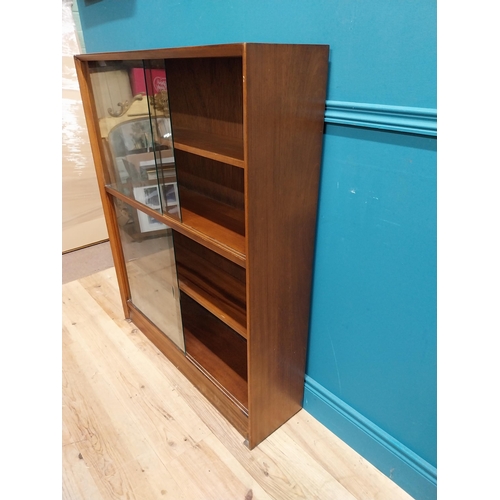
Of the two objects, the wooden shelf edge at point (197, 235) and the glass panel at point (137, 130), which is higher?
the glass panel at point (137, 130)

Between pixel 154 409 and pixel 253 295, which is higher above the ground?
pixel 253 295

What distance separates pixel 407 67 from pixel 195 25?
2.62 ft

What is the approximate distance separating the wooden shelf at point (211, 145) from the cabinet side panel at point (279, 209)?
0.33ft

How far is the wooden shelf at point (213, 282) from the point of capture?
1317mm

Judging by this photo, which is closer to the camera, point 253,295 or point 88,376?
point 253,295

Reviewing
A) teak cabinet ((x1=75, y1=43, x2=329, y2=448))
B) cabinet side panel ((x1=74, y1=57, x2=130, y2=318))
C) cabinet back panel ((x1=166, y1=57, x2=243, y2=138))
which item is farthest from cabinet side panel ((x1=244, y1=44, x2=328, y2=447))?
cabinet side panel ((x1=74, y1=57, x2=130, y2=318))

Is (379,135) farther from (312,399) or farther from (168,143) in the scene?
(312,399)

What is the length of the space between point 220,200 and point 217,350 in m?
0.60

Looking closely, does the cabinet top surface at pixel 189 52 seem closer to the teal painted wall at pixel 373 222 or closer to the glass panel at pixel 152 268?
the teal painted wall at pixel 373 222

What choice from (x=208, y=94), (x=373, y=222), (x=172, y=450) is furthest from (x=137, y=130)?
(x=172, y=450)

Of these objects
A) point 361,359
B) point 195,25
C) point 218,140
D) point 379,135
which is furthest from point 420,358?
point 195,25

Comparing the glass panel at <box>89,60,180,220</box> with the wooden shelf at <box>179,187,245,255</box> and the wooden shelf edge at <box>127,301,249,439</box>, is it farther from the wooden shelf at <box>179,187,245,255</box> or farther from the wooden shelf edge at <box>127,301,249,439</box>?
the wooden shelf edge at <box>127,301,249,439</box>

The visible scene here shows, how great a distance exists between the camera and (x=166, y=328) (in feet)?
5.41

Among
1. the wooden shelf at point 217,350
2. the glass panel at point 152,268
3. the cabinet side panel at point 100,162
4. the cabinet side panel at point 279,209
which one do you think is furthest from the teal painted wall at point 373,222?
the glass panel at point 152,268
